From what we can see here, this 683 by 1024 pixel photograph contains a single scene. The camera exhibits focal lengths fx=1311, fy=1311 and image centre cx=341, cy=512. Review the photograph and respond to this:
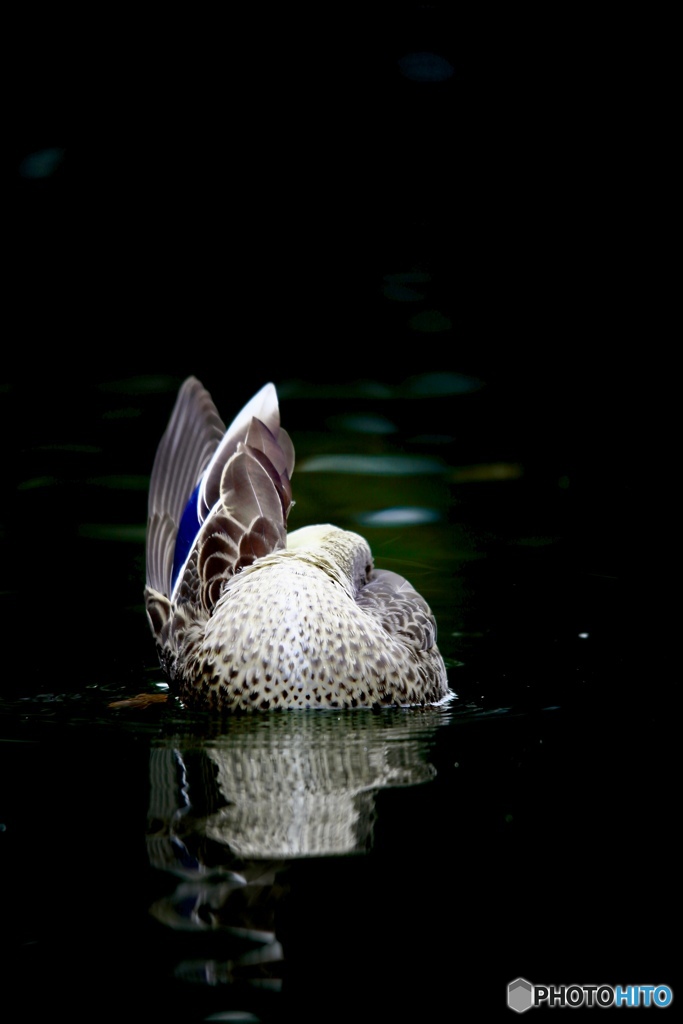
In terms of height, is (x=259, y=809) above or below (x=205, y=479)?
below

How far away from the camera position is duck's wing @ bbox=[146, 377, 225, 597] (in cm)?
577

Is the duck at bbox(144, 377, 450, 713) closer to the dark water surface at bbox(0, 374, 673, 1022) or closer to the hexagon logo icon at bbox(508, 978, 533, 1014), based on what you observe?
the dark water surface at bbox(0, 374, 673, 1022)

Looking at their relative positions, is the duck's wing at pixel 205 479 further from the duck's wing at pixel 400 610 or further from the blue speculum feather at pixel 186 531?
the duck's wing at pixel 400 610

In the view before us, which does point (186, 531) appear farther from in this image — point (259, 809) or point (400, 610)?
point (259, 809)

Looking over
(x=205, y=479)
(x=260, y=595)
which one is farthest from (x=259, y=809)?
(x=205, y=479)

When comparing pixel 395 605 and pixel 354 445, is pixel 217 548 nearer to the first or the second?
pixel 395 605

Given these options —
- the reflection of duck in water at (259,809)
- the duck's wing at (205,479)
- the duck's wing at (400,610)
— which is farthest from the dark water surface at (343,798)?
the duck's wing at (205,479)

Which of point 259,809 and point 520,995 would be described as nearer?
point 520,995

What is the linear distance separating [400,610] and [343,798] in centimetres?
186

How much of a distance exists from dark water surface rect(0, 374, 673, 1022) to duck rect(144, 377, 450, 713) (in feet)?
0.45

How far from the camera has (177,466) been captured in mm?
6047

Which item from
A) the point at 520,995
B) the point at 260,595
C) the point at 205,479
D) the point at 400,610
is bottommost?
the point at 520,995

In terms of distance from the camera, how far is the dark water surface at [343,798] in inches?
89.9

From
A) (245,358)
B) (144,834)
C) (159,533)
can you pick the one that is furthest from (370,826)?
(245,358)
